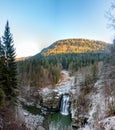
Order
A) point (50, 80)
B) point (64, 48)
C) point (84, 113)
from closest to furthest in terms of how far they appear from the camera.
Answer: point (84, 113)
point (50, 80)
point (64, 48)

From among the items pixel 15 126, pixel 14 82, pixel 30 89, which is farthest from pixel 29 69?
pixel 15 126

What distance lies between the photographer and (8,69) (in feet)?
81.6

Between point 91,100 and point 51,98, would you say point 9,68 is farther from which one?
point 51,98

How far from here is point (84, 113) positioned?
34.2 m

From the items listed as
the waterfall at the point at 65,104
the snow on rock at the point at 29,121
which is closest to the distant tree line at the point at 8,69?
the snow on rock at the point at 29,121

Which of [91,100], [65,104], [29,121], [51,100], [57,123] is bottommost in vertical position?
[65,104]

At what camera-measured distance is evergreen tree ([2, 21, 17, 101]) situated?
24.4 meters

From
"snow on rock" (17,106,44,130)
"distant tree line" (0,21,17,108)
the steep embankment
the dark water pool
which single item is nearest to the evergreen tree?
"distant tree line" (0,21,17,108)

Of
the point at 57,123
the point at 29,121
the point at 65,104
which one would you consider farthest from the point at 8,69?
the point at 65,104

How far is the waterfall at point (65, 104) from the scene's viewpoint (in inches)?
1715

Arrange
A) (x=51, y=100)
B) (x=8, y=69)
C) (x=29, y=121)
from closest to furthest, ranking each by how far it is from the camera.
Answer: (x=29, y=121) < (x=8, y=69) < (x=51, y=100)

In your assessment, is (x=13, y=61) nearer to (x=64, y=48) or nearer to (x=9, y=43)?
(x=9, y=43)

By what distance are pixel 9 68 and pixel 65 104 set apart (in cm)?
2332

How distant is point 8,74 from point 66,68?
220ft
